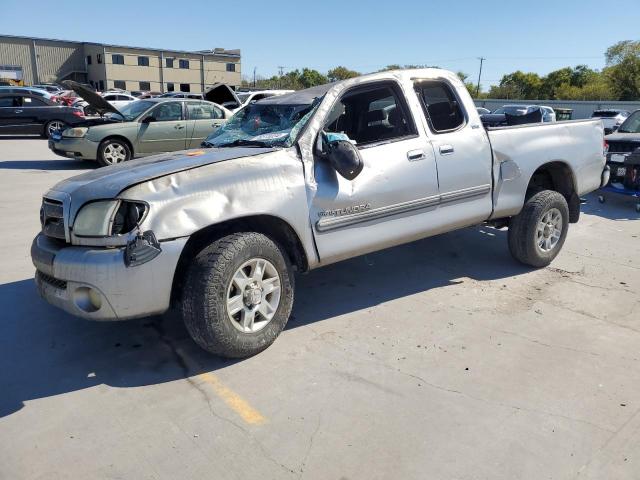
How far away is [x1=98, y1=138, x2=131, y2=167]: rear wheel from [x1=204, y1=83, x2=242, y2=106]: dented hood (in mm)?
3769

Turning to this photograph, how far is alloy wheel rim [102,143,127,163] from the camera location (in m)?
11.6

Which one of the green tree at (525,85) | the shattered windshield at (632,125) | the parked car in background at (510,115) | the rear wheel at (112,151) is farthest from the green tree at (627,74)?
the rear wheel at (112,151)

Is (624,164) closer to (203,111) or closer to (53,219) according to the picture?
(53,219)

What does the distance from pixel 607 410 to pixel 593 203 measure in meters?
6.93

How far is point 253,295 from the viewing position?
3578 mm

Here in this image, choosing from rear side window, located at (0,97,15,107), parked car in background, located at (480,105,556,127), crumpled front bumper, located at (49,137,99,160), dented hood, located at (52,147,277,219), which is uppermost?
rear side window, located at (0,97,15,107)

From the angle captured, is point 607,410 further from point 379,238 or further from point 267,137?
point 267,137

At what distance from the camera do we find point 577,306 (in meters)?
4.56

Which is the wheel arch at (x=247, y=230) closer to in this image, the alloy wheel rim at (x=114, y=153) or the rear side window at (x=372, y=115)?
the rear side window at (x=372, y=115)

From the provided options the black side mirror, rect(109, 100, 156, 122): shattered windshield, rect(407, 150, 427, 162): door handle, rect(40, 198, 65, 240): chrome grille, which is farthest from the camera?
rect(109, 100, 156, 122): shattered windshield

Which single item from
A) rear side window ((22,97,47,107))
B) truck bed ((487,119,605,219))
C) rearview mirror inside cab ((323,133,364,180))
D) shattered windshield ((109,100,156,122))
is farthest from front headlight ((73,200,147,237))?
rear side window ((22,97,47,107))

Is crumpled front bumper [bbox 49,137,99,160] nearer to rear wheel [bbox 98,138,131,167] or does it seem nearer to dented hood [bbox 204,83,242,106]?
rear wheel [bbox 98,138,131,167]

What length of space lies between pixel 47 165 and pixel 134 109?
2.32 meters

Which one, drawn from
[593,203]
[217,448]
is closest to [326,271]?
[217,448]
